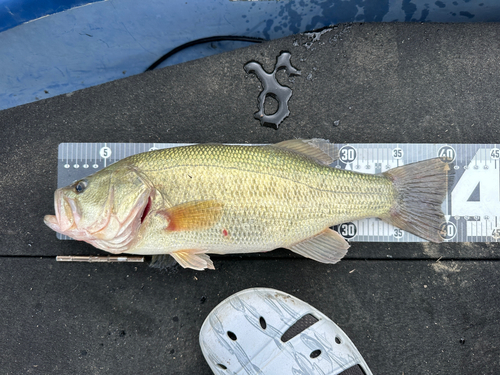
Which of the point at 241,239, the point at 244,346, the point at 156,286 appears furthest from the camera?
the point at 156,286

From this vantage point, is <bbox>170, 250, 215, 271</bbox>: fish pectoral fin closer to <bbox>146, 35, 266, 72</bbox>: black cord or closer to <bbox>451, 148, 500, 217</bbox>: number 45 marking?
<bbox>146, 35, 266, 72</bbox>: black cord

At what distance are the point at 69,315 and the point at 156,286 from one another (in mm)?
631

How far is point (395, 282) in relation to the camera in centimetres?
209

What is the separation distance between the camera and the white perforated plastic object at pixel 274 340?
192cm

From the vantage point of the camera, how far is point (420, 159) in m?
2.05

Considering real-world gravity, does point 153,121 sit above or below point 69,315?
above

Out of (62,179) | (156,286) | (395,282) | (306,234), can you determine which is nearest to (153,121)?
(62,179)

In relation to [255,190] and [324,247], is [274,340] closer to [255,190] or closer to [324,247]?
[324,247]

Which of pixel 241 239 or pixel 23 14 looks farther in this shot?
pixel 23 14

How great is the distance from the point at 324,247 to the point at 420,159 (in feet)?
2.99

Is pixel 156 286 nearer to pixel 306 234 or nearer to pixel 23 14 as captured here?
pixel 306 234

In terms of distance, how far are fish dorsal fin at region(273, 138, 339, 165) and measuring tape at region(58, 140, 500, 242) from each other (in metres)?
0.23

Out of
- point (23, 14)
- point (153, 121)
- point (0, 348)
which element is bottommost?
point (0, 348)

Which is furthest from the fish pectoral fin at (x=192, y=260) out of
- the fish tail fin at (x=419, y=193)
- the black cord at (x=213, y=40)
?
the black cord at (x=213, y=40)
